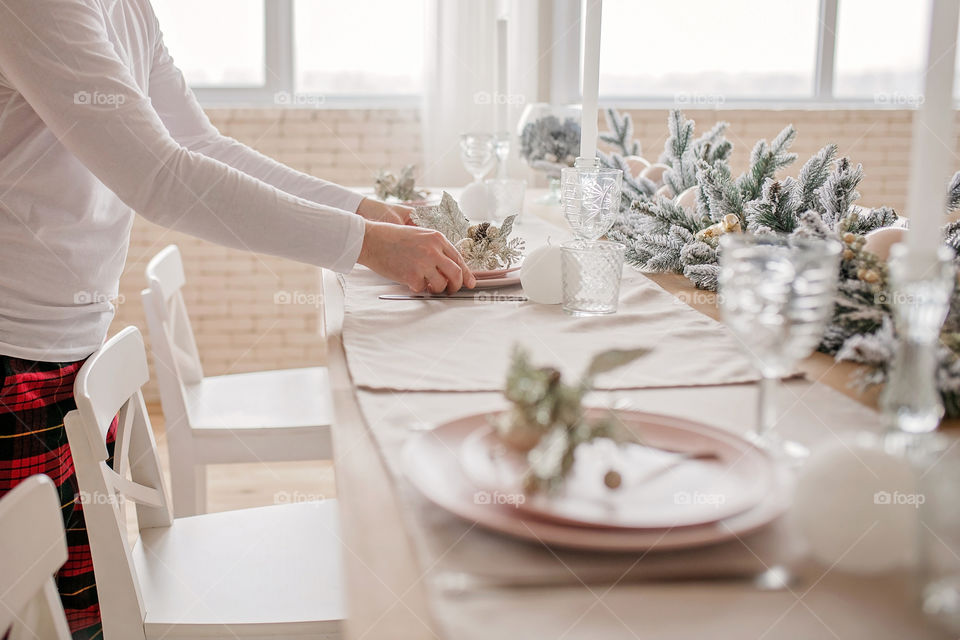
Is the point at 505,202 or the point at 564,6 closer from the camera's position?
the point at 505,202

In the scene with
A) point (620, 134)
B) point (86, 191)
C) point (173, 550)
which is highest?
point (620, 134)

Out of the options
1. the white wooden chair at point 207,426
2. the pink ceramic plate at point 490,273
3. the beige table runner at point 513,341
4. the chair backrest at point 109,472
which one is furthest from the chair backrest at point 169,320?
the pink ceramic plate at point 490,273

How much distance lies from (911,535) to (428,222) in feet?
3.10

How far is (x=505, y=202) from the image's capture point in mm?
1872

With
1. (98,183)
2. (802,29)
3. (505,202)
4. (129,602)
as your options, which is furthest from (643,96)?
(129,602)

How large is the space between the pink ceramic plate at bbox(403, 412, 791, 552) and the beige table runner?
0.72 ft

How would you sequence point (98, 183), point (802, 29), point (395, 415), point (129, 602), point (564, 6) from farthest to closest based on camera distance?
point (802, 29) → point (564, 6) → point (98, 183) → point (129, 602) → point (395, 415)

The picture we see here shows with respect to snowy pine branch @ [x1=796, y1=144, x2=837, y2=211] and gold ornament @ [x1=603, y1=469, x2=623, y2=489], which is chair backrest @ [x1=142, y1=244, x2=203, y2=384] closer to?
snowy pine branch @ [x1=796, y1=144, x2=837, y2=211]

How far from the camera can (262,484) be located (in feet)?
9.17

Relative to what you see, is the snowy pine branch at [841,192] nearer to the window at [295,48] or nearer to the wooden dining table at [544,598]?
the wooden dining table at [544,598]

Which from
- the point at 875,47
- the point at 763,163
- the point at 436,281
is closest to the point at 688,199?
the point at 763,163

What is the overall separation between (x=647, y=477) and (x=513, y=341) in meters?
0.41

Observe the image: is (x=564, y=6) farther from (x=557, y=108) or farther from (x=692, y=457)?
(x=692, y=457)

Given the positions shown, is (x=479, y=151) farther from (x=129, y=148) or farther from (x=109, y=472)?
(x=109, y=472)
